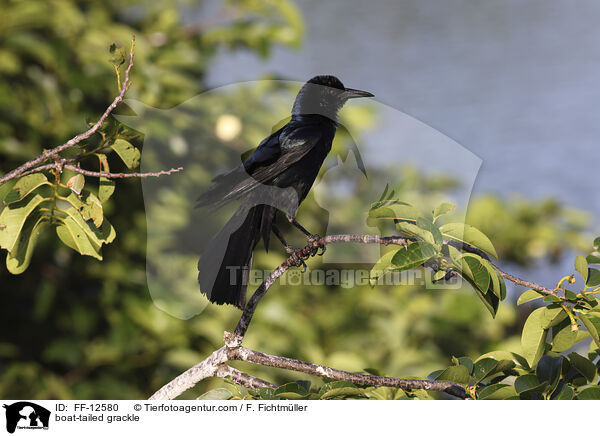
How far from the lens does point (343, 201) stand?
3.83ft

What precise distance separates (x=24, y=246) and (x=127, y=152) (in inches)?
9.2

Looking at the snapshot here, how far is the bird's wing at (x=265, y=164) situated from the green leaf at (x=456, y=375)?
41cm

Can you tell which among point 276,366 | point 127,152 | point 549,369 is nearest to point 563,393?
point 549,369

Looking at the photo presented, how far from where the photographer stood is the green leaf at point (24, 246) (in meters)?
0.80

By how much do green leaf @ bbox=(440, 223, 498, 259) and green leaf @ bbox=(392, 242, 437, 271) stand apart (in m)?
0.04

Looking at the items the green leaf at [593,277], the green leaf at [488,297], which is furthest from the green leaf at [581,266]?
the green leaf at [488,297]

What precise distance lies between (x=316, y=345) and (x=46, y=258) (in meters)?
0.84

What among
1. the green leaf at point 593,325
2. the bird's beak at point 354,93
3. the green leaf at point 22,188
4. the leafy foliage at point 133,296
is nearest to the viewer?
the green leaf at point 593,325

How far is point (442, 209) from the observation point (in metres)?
0.71

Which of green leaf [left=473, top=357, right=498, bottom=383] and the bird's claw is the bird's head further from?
green leaf [left=473, top=357, right=498, bottom=383]

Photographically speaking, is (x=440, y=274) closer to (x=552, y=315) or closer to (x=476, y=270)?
(x=476, y=270)

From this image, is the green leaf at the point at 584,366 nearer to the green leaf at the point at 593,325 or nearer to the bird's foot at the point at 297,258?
the green leaf at the point at 593,325

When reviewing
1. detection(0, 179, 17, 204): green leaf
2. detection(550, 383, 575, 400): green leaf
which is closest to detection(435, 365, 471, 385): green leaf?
detection(550, 383, 575, 400): green leaf

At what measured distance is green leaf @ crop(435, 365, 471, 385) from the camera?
28.0 inches
